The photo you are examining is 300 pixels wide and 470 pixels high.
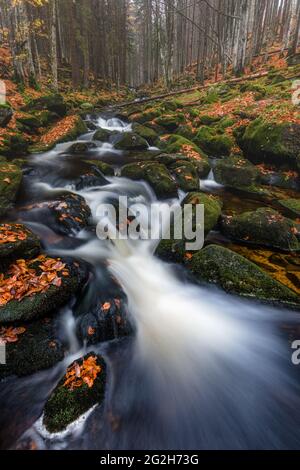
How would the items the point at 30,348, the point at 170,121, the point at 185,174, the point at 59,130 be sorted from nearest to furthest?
the point at 30,348
the point at 185,174
the point at 59,130
the point at 170,121

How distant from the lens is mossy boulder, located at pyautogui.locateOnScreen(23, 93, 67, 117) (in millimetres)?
13289

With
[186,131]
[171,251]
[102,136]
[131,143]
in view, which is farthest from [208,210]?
[102,136]

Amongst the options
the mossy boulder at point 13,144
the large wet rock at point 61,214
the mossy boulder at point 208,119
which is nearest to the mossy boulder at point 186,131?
the mossy boulder at point 208,119

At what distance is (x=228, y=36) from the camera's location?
2494 cm

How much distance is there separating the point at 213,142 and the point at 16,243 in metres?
9.32

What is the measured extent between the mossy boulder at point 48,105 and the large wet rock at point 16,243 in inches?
398

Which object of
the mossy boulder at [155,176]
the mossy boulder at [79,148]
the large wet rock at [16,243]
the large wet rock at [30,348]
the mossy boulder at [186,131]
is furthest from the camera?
the mossy boulder at [186,131]

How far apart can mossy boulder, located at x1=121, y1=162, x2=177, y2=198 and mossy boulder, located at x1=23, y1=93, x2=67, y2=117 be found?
23.4ft

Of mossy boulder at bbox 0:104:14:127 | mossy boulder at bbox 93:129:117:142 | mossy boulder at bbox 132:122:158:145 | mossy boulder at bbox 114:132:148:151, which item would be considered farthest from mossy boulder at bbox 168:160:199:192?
mossy boulder at bbox 0:104:14:127

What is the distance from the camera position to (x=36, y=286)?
4.02 m

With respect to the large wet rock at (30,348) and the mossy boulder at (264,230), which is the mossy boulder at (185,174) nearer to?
the mossy boulder at (264,230)

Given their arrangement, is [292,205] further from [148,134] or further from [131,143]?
[148,134]

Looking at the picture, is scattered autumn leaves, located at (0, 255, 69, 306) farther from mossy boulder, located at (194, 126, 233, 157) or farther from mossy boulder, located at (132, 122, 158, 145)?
mossy boulder, located at (132, 122, 158, 145)

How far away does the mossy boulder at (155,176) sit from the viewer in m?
8.20
